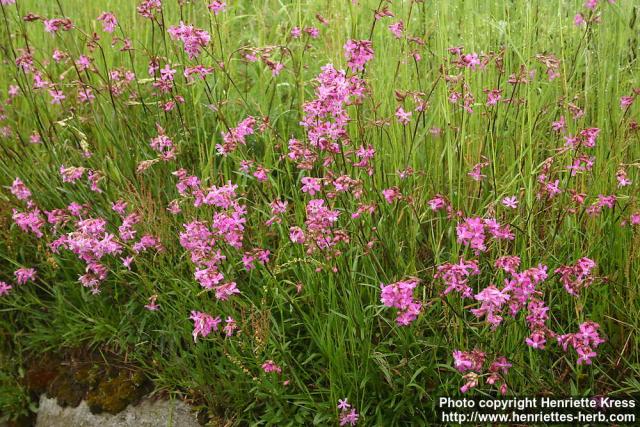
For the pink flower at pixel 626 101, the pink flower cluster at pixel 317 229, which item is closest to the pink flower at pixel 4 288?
the pink flower cluster at pixel 317 229

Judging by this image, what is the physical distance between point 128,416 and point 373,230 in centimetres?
145

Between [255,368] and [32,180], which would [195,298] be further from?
[32,180]

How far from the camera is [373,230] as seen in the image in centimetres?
249

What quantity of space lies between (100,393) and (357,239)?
146 centimetres

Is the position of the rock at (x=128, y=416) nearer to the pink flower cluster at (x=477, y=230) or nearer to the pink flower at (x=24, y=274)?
the pink flower at (x=24, y=274)

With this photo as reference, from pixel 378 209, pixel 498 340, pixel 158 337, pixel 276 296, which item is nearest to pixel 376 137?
pixel 378 209

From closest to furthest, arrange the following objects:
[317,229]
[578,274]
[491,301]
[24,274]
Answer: [491,301], [578,274], [317,229], [24,274]

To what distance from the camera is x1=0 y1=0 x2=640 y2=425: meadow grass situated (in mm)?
2402

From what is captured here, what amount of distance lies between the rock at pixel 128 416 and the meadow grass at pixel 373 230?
0.09 metres

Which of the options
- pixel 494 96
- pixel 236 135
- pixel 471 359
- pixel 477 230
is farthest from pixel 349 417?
pixel 494 96

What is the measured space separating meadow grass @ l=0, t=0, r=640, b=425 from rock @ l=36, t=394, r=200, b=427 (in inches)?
3.6

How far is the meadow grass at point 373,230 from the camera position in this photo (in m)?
2.40

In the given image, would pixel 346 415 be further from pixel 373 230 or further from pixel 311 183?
pixel 311 183

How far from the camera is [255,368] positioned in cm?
269
